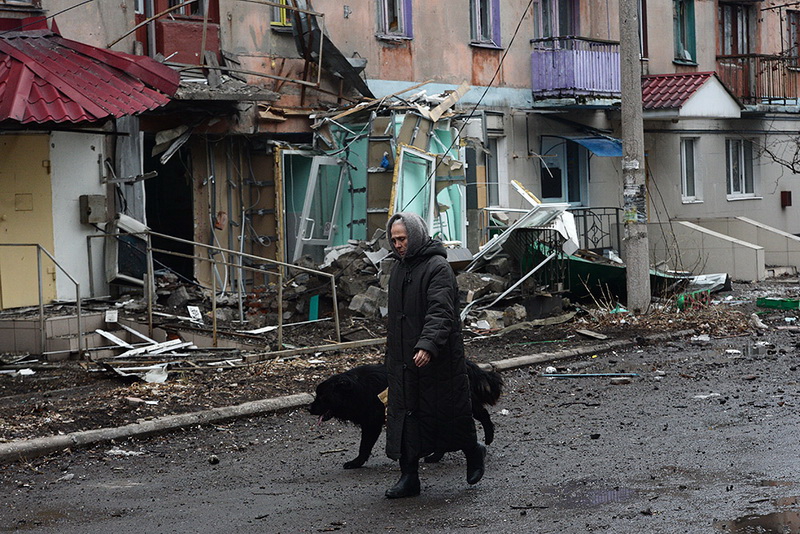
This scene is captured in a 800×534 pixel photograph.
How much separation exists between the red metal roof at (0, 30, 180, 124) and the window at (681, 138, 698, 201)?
15.3m

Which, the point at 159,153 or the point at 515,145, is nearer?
the point at 159,153

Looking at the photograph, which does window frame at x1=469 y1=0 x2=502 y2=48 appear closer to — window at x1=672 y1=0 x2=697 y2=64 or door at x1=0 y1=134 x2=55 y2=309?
window at x1=672 y1=0 x2=697 y2=64

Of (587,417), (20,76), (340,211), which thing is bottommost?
(587,417)

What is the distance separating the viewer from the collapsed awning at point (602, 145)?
2158 cm

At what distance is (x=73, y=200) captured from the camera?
14375 mm

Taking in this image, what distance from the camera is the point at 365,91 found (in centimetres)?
1795

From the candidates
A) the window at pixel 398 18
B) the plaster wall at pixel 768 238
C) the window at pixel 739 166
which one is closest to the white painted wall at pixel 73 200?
the window at pixel 398 18

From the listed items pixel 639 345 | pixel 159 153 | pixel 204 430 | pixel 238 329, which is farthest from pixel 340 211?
pixel 204 430

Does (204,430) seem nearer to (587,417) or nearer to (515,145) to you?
(587,417)

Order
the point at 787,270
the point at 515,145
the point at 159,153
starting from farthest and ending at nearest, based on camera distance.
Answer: the point at 787,270 → the point at 515,145 → the point at 159,153

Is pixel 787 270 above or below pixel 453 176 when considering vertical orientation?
below

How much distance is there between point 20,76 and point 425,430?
26.5 ft

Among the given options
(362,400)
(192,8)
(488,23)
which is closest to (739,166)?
(488,23)

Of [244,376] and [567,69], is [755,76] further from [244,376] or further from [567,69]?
[244,376]
